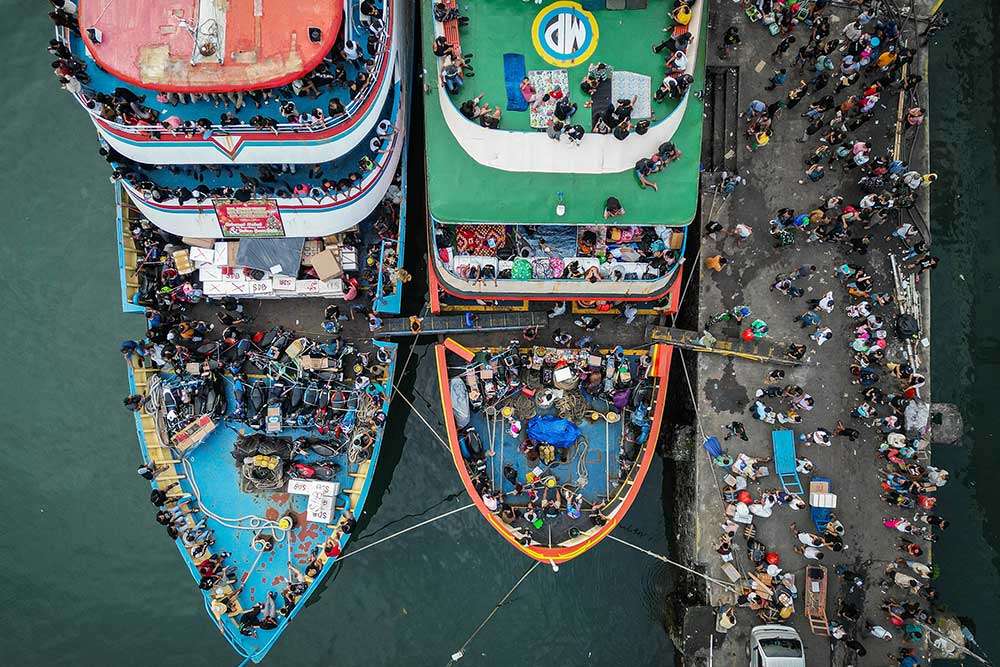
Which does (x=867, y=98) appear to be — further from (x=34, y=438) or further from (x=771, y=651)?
(x=34, y=438)

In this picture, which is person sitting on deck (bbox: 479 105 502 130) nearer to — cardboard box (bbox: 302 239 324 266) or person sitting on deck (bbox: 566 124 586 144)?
person sitting on deck (bbox: 566 124 586 144)

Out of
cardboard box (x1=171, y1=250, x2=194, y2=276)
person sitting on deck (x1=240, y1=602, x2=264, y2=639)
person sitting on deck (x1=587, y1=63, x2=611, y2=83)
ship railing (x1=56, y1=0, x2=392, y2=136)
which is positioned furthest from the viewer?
cardboard box (x1=171, y1=250, x2=194, y2=276)

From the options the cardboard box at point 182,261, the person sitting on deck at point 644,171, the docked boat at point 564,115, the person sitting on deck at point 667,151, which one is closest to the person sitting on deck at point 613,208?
the docked boat at point 564,115

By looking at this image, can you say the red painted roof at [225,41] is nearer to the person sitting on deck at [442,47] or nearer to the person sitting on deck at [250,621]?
the person sitting on deck at [442,47]

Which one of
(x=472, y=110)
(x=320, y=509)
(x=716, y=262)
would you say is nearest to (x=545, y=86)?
(x=472, y=110)

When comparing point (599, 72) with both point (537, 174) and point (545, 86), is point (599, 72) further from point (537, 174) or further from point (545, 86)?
point (537, 174)

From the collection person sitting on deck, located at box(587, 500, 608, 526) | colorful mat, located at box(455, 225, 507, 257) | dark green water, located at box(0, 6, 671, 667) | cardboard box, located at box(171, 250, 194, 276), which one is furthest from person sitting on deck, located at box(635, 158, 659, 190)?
cardboard box, located at box(171, 250, 194, 276)

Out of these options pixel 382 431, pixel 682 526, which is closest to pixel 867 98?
pixel 682 526
